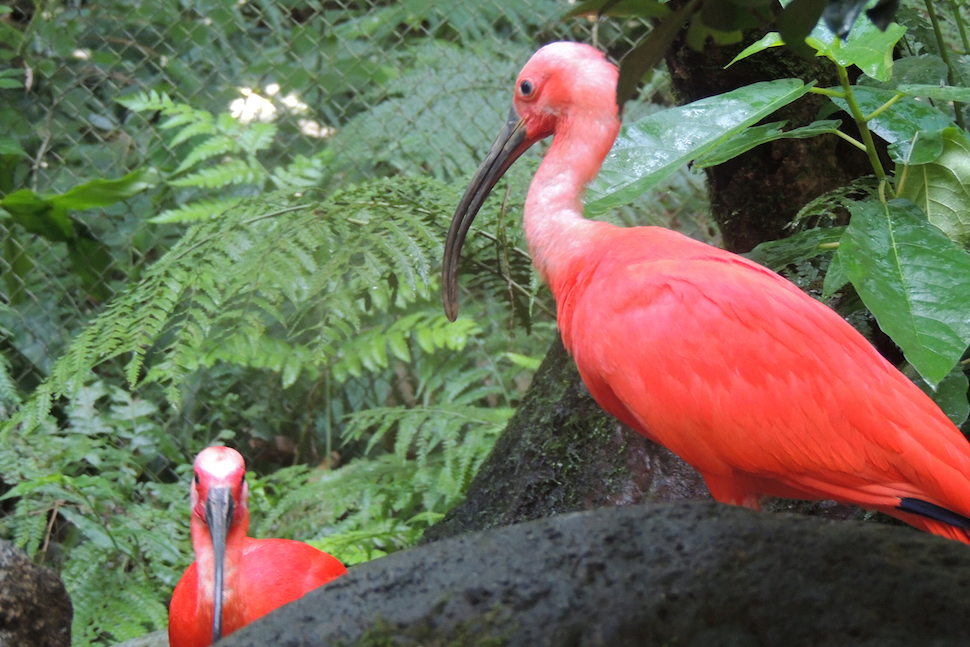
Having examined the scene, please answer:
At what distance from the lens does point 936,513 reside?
191cm

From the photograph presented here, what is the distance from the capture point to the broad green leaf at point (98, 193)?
4.42 metres

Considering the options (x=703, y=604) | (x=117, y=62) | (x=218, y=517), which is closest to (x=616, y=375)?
(x=703, y=604)

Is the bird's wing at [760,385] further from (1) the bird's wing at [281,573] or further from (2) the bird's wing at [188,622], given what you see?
(2) the bird's wing at [188,622]

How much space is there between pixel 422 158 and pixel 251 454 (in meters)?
2.09

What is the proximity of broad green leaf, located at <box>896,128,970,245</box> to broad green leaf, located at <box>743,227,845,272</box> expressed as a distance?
24 centimetres

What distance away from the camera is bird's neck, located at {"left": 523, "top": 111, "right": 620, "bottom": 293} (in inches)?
96.0

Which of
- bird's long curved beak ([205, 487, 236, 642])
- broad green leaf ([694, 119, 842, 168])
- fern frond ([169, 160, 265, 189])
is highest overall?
fern frond ([169, 160, 265, 189])

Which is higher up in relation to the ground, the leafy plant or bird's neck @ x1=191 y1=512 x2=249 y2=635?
the leafy plant

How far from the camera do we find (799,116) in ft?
9.61

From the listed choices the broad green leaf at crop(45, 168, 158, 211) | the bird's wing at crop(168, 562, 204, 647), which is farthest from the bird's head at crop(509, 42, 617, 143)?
the broad green leaf at crop(45, 168, 158, 211)

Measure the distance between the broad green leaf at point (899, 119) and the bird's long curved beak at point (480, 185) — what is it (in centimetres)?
100

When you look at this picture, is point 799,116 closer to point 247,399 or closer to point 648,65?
point 648,65

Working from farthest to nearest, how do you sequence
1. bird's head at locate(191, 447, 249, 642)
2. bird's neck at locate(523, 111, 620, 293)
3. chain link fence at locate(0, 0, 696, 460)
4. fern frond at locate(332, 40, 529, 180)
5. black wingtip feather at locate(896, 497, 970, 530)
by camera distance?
chain link fence at locate(0, 0, 696, 460)
fern frond at locate(332, 40, 529, 180)
bird's head at locate(191, 447, 249, 642)
bird's neck at locate(523, 111, 620, 293)
black wingtip feather at locate(896, 497, 970, 530)

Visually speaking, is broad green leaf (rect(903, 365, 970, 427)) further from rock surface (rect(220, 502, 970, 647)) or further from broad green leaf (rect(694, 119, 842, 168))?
rock surface (rect(220, 502, 970, 647))
